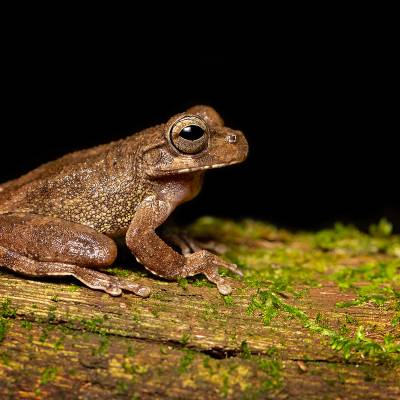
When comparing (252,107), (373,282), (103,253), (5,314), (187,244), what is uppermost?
(252,107)

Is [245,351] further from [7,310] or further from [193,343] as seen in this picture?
[7,310]

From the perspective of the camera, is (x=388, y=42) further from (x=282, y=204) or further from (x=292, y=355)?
(x=292, y=355)

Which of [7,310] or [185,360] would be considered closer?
[185,360]

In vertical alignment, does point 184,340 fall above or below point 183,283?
below

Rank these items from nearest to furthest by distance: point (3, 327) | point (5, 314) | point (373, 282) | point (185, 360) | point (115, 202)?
point (185, 360) → point (3, 327) → point (5, 314) → point (115, 202) → point (373, 282)

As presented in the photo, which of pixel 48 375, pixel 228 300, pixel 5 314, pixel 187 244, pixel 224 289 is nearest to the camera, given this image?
pixel 48 375

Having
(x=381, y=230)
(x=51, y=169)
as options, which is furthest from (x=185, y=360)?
(x=381, y=230)

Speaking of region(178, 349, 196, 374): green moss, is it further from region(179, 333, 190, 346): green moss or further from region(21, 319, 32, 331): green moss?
region(21, 319, 32, 331): green moss
